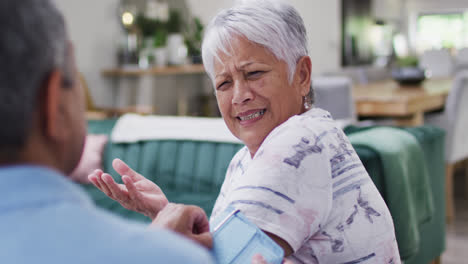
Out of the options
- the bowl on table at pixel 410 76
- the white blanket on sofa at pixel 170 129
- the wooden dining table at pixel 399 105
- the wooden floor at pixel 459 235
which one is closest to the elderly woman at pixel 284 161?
the white blanket on sofa at pixel 170 129

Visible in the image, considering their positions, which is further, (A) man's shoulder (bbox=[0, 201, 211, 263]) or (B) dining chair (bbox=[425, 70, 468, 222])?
(B) dining chair (bbox=[425, 70, 468, 222])

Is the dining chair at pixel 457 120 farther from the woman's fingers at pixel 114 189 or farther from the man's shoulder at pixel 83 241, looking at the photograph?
the man's shoulder at pixel 83 241

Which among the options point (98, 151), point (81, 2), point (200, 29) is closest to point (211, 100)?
point (200, 29)

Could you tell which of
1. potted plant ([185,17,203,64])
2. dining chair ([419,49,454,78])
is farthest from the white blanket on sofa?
dining chair ([419,49,454,78])

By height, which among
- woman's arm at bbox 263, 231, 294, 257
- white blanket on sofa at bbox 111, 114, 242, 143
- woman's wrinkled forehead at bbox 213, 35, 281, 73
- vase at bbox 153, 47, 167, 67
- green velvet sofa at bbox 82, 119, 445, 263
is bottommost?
green velvet sofa at bbox 82, 119, 445, 263

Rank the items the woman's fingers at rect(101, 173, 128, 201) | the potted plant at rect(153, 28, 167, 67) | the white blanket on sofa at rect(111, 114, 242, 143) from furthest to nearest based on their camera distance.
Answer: the potted plant at rect(153, 28, 167, 67), the white blanket on sofa at rect(111, 114, 242, 143), the woman's fingers at rect(101, 173, 128, 201)

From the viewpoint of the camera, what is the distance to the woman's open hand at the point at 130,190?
832mm

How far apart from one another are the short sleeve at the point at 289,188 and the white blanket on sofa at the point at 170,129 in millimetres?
1753

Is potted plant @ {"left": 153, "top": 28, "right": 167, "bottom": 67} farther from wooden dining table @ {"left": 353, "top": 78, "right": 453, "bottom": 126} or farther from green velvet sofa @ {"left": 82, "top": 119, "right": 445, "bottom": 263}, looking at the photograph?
green velvet sofa @ {"left": 82, "top": 119, "right": 445, "bottom": 263}

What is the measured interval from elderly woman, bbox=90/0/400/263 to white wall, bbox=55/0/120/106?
4496 millimetres

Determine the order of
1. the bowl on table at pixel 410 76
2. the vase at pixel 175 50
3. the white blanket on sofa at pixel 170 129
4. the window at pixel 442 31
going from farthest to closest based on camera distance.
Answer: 1. the window at pixel 442 31
2. the vase at pixel 175 50
3. the bowl on table at pixel 410 76
4. the white blanket on sofa at pixel 170 129

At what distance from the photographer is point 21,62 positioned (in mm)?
406

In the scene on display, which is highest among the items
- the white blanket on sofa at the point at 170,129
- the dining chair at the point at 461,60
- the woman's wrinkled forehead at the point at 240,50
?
the woman's wrinkled forehead at the point at 240,50

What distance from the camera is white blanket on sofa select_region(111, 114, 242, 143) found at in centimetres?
260
